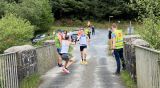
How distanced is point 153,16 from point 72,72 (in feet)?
15.4

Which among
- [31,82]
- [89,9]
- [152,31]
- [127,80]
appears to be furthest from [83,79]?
[89,9]

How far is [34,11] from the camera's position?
232ft

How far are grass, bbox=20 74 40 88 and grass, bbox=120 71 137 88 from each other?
2.93 meters

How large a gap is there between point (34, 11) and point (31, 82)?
5657cm

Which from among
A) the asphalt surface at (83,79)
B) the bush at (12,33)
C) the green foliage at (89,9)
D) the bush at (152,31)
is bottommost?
the asphalt surface at (83,79)

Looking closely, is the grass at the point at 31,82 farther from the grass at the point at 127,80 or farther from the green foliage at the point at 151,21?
the green foliage at the point at 151,21

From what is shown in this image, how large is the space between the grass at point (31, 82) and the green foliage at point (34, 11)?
172ft

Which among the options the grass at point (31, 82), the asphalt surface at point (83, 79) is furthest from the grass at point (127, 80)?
the grass at point (31, 82)

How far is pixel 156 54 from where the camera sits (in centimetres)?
937

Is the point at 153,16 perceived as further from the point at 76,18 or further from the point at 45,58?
the point at 76,18

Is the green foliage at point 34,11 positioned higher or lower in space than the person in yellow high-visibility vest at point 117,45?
higher

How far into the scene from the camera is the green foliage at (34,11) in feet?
228

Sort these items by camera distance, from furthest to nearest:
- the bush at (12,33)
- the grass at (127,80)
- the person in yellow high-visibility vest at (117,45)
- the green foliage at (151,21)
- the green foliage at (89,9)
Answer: the green foliage at (89,9)
the bush at (12,33)
the person in yellow high-visibility vest at (117,45)
the green foliage at (151,21)
the grass at (127,80)

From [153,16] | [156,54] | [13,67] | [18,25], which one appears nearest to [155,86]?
[156,54]
